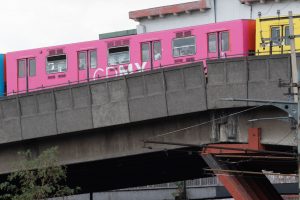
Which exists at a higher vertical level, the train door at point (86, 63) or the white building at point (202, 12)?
the white building at point (202, 12)

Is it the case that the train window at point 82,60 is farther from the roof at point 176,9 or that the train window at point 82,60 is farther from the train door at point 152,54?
the roof at point 176,9

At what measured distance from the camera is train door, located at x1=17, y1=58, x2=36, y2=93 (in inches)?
1935

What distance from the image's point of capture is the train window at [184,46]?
44969 mm

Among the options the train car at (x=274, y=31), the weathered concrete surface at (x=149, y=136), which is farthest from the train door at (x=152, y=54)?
the train car at (x=274, y=31)

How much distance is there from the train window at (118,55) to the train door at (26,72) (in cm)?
448

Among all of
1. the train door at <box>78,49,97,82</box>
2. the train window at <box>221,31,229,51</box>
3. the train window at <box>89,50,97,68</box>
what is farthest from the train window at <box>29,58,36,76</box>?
the train window at <box>221,31,229,51</box>

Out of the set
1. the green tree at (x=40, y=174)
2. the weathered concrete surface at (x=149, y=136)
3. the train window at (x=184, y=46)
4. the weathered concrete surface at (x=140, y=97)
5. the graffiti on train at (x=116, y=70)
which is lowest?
the green tree at (x=40, y=174)

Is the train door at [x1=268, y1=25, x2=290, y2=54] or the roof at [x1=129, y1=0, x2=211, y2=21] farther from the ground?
the roof at [x1=129, y1=0, x2=211, y2=21]

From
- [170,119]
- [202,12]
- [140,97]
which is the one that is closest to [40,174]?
[140,97]

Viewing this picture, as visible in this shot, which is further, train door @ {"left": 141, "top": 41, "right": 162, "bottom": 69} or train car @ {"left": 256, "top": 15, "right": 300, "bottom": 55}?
train door @ {"left": 141, "top": 41, "right": 162, "bottom": 69}

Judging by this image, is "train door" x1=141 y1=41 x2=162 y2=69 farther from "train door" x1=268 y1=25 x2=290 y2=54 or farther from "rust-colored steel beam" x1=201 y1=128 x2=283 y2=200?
"rust-colored steel beam" x1=201 y1=128 x2=283 y2=200

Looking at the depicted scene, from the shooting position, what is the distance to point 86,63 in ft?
156

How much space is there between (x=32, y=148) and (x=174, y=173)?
16.4 m

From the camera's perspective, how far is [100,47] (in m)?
47.3
